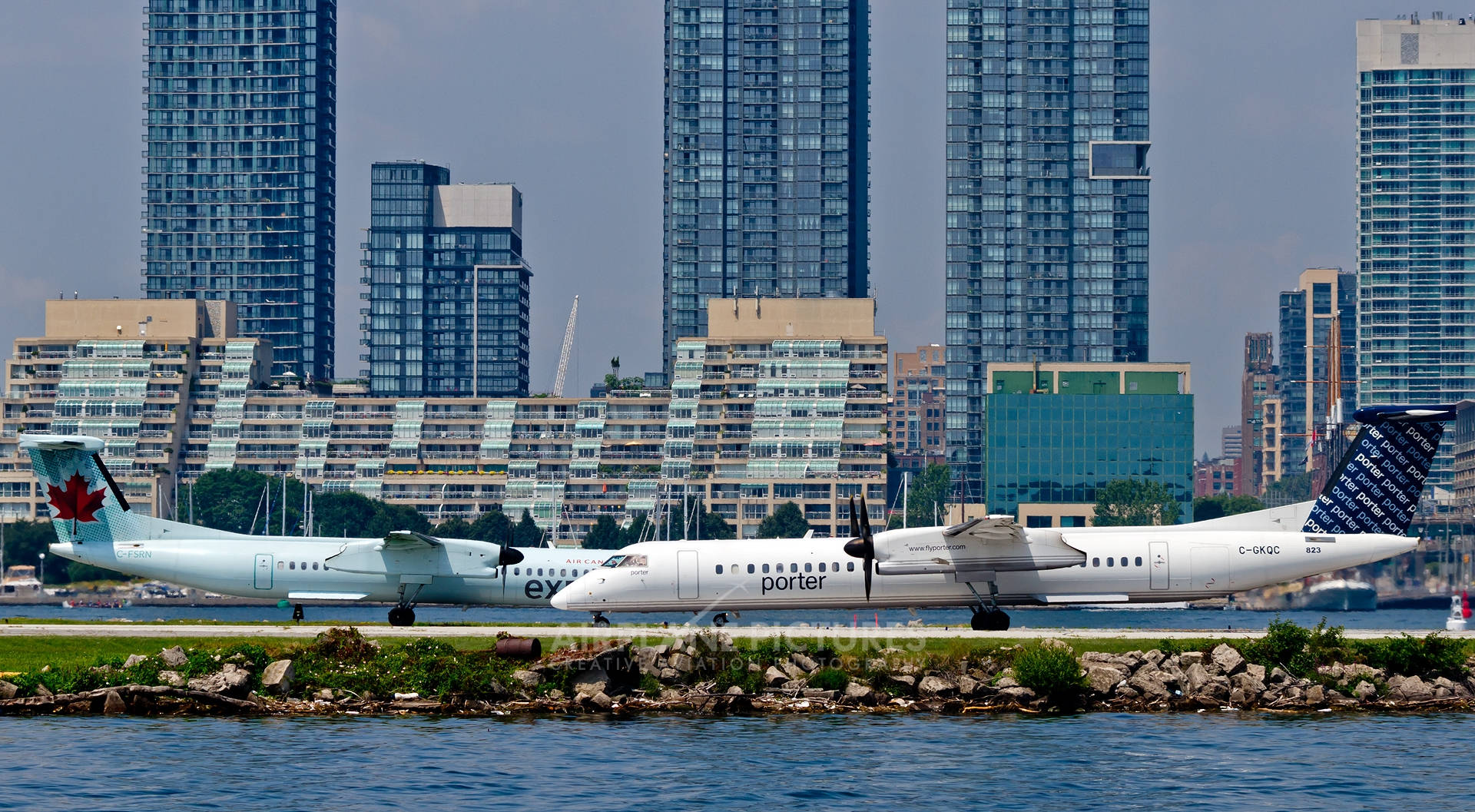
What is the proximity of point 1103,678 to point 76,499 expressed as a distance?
39231 millimetres

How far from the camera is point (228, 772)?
3512cm

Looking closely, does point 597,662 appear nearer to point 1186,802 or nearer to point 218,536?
point 1186,802

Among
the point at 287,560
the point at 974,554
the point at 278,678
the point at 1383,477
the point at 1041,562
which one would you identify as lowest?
the point at 278,678

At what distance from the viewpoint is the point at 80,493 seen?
209ft

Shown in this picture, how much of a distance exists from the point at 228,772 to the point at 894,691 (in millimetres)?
16630

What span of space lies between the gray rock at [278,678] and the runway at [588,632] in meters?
5.15

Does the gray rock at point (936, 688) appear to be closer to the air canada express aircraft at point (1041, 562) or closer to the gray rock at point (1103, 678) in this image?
the gray rock at point (1103, 678)

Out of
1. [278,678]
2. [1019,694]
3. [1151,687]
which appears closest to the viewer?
[278,678]

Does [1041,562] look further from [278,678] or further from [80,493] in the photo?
[80,493]

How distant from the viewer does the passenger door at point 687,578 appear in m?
53.1

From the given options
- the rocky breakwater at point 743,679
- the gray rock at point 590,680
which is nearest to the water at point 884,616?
the rocky breakwater at point 743,679

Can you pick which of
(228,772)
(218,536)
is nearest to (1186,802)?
(228,772)

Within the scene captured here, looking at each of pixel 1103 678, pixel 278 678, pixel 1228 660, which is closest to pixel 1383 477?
pixel 1228 660

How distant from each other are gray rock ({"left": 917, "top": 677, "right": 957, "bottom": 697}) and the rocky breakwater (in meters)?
0.04
